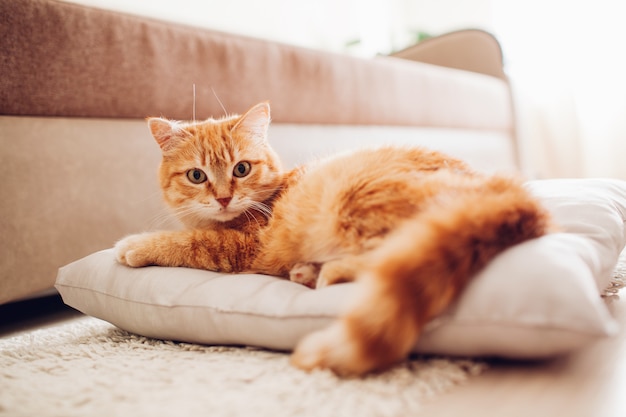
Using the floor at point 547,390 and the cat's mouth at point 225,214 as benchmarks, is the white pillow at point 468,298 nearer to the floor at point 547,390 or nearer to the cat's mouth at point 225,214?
the floor at point 547,390

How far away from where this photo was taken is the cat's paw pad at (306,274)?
1125mm

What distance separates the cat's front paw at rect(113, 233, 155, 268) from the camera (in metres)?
1.22

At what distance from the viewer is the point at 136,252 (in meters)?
1.22

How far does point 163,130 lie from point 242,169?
240 millimetres

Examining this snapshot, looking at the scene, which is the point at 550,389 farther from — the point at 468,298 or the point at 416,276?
the point at 416,276

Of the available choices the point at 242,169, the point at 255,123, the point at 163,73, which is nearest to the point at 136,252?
the point at 242,169

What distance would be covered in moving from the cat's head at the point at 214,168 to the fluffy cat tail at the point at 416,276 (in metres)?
0.58

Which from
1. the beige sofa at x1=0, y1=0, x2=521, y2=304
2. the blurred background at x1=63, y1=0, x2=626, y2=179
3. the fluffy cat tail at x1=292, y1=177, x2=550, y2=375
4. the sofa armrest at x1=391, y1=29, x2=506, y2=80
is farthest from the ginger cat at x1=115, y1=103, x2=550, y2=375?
the sofa armrest at x1=391, y1=29, x2=506, y2=80

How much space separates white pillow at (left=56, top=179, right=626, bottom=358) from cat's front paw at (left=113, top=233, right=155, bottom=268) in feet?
0.08

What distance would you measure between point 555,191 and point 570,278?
26.0 inches

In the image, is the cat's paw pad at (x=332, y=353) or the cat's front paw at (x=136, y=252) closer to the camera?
the cat's paw pad at (x=332, y=353)

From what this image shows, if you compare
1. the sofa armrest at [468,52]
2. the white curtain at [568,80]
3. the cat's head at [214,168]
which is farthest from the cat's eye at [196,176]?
the sofa armrest at [468,52]

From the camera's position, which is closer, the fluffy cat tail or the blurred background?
the fluffy cat tail

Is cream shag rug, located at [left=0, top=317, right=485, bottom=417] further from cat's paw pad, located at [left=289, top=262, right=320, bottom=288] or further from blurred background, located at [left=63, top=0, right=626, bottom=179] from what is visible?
blurred background, located at [left=63, top=0, right=626, bottom=179]
